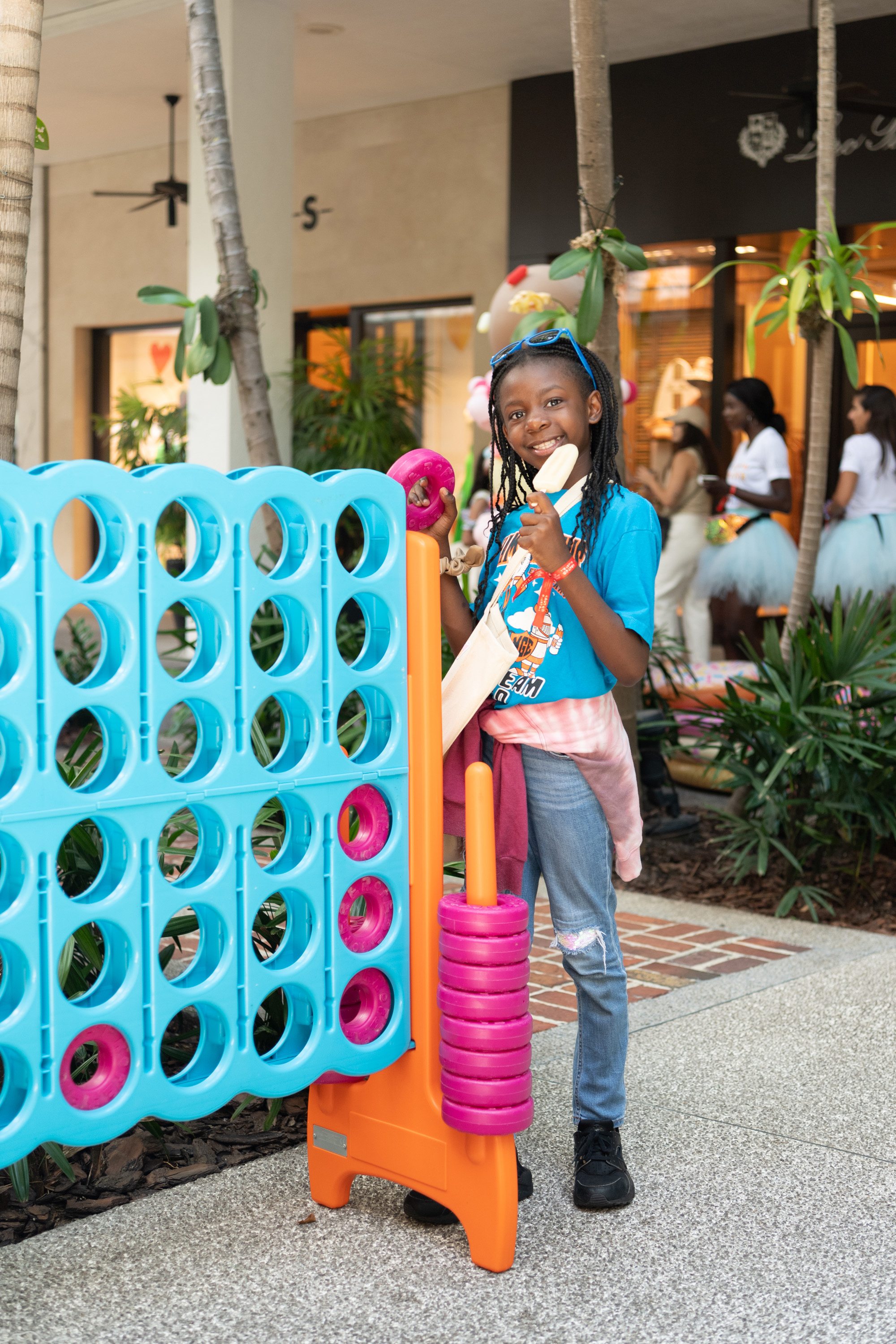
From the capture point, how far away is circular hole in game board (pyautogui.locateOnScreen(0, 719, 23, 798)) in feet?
6.48

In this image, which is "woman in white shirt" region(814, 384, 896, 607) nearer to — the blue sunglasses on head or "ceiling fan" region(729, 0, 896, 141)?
"ceiling fan" region(729, 0, 896, 141)

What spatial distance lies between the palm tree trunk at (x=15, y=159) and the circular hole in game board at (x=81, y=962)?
935mm

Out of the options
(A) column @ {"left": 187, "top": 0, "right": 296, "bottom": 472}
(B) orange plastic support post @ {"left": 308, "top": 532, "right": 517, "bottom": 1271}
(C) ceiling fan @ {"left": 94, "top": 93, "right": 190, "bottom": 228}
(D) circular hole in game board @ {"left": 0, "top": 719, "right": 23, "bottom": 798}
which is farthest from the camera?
(C) ceiling fan @ {"left": 94, "top": 93, "right": 190, "bottom": 228}

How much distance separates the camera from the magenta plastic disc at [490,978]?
229cm

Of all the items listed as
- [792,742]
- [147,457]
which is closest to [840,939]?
[792,742]

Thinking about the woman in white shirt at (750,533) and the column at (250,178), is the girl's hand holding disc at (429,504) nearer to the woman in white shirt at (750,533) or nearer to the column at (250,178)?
the woman in white shirt at (750,533)

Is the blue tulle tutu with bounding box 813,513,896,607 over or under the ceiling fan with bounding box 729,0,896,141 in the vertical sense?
under

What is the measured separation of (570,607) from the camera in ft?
8.12

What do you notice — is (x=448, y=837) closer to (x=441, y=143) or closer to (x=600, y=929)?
(x=600, y=929)

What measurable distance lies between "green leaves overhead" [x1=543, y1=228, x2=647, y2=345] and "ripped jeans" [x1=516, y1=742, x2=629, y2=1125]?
2.33 metres

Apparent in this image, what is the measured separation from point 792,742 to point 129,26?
7707mm

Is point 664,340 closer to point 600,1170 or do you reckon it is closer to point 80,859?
point 80,859

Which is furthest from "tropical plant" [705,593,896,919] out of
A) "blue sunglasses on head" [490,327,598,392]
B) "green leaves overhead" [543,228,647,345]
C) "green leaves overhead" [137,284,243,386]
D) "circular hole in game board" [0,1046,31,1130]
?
"circular hole in game board" [0,1046,31,1130]

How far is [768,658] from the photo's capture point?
513 cm
